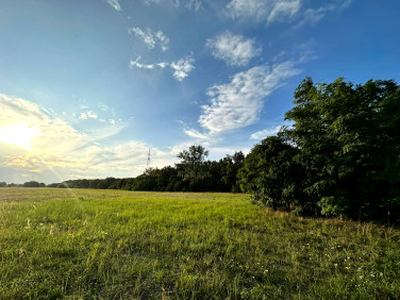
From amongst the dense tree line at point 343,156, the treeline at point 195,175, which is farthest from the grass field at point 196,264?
the treeline at point 195,175

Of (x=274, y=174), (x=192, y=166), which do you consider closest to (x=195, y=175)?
(x=192, y=166)

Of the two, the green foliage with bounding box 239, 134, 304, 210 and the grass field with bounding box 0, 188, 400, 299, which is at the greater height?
the green foliage with bounding box 239, 134, 304, 210

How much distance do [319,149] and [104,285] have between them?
1056 cm

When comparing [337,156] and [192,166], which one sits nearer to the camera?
[337,156]

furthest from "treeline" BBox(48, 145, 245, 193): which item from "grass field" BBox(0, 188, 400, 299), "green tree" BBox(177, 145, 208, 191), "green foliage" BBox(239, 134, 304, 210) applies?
"grass field" BBox(0, 188, 400, 299)

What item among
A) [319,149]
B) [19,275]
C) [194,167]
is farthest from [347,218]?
[194,167]

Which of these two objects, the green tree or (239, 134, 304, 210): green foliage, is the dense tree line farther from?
the green tree

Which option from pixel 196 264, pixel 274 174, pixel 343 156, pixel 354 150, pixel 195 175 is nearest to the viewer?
pixel 196 264

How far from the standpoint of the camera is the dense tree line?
776cm

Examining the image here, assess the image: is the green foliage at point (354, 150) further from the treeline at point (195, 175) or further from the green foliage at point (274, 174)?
the treeline at point (195, 175)

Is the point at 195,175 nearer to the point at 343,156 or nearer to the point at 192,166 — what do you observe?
the point at 192,166

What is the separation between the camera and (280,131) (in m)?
11.6

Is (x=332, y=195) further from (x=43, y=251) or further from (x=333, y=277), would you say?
(x=43, y=251)

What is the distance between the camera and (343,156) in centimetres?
801
